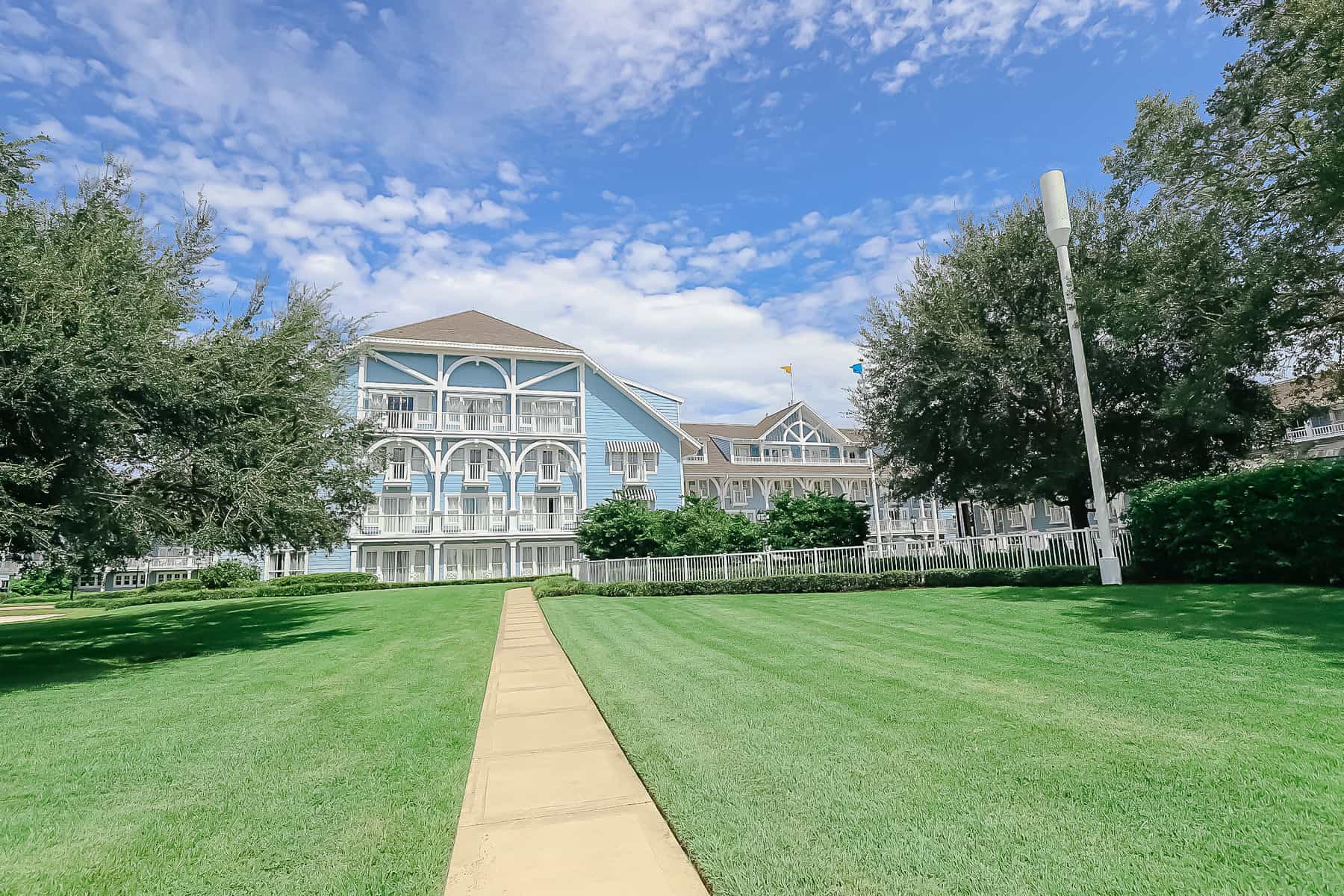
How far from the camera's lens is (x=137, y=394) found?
1117cm

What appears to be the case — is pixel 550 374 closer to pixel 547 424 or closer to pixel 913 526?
pixel 547 424

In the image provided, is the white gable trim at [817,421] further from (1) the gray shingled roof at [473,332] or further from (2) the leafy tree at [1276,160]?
(2) the leafy tree at [1276,160]

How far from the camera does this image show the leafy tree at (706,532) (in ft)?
76.6

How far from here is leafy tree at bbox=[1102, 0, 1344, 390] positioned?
12.2 m

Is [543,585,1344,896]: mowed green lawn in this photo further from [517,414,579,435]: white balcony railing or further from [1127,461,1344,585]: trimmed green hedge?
[517,414,579,435]: white balcony railing

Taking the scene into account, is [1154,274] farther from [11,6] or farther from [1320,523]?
[11,6]

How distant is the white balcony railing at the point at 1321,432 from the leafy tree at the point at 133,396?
48.7 m

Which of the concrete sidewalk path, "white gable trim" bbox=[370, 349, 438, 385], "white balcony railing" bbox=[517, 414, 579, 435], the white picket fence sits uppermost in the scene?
"white gable trim" bbox=[370, 349, 438, 385]

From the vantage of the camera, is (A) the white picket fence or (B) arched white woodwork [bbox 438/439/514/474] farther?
(B) arched white woodwork [bbox 438/439/514/474]

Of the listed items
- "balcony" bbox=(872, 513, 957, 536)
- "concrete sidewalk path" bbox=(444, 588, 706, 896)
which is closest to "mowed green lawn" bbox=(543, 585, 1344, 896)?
"concrete sidewalk path" bbox=(444, 588, 706, 896)

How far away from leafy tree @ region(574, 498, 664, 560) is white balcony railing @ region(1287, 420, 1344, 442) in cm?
3751

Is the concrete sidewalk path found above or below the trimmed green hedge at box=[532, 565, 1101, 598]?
below

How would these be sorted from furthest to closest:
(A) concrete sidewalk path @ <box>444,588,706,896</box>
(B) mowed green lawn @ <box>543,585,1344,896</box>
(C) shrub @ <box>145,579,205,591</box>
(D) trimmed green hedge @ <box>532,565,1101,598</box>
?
(C) shrub @ <box>145,579,205,591</box>
(D) trimmed green hedge @ <box>532,565,1101,598</box>
(A) concrete sidewalk path @ <box>444,588,706,896</box>
(B) mowed green lawn @ <box>543,585,1344,896</box>

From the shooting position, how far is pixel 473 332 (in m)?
40.9
